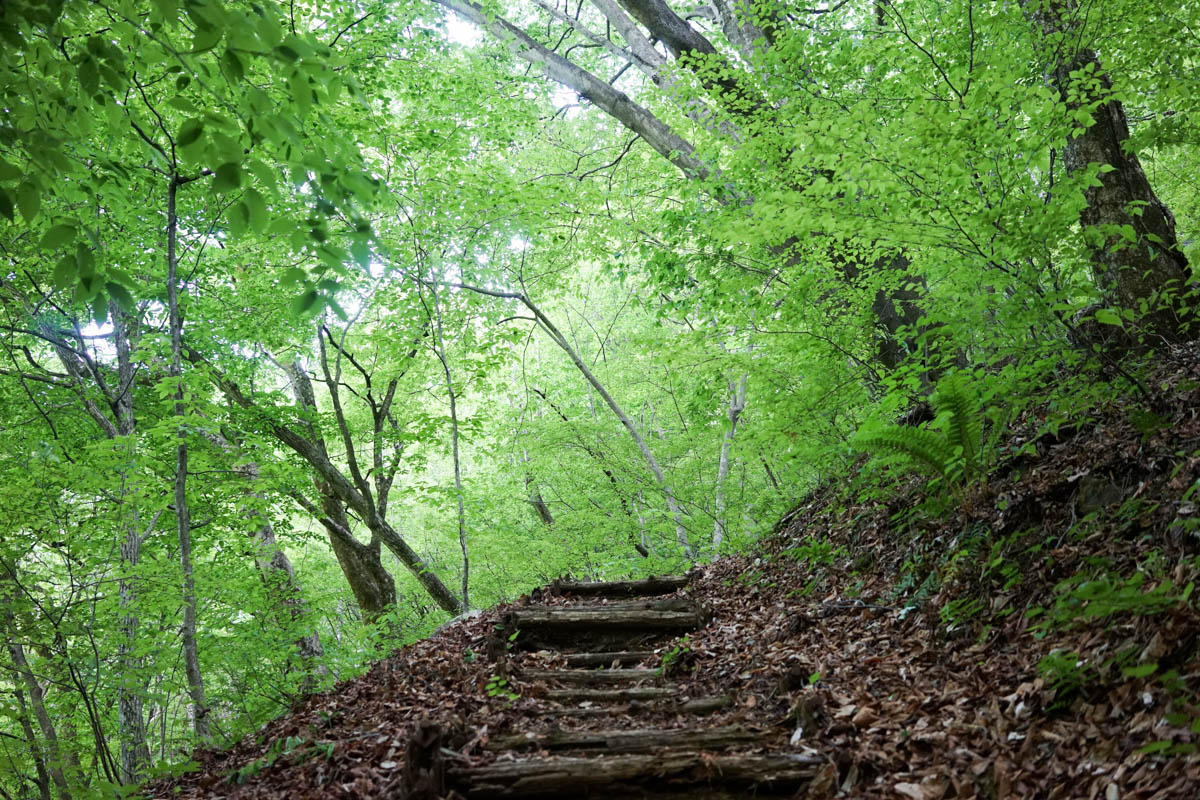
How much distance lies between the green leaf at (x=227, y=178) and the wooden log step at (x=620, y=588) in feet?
17.3

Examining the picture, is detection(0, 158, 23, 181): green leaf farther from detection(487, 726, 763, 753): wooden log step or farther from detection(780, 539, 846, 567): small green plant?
detection(780, 539, 846, 567): small green plant

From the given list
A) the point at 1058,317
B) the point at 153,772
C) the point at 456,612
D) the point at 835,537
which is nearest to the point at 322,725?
→ the point at 153,772

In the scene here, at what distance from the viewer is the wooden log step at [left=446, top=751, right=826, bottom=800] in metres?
2.83

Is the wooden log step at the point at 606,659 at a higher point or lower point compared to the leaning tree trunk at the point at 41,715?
lower

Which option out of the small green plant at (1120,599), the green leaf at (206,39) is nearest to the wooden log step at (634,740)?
the small green plant at (1120,599)

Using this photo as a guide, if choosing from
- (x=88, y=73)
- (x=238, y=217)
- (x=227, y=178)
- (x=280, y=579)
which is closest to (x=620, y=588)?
(x=280, y=579)

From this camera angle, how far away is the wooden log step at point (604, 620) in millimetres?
5695

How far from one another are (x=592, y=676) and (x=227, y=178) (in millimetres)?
3884

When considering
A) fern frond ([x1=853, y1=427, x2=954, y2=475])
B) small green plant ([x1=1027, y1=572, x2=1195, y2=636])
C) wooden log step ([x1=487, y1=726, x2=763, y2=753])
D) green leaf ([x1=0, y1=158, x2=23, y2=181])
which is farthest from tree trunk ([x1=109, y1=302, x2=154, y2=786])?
small green plant ([x1=1027, y1=572, x2=1195, y2=636])

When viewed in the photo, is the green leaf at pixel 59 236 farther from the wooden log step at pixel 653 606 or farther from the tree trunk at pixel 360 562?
the tree trunk at pixel 360 562

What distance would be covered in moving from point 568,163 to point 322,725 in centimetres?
1099

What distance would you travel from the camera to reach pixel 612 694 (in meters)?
4.38

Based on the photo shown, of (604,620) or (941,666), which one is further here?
(604,620)

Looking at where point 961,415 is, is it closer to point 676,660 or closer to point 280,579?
point 676,660
